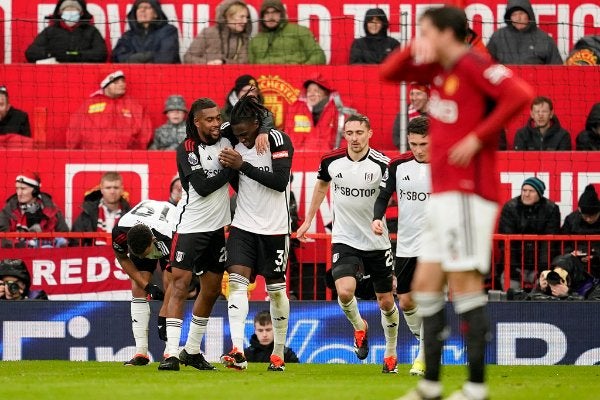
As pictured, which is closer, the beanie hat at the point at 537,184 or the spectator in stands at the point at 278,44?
the beanie hat at the point at 537,184

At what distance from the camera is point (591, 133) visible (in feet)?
54.3

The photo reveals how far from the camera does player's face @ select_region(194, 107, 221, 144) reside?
11281mm

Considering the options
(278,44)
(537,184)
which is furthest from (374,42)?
(537,184)

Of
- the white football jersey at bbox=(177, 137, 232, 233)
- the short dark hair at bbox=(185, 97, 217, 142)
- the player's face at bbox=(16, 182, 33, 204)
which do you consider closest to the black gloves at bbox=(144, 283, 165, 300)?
the white football jersey at bbox=(177, 137, 232, 233)

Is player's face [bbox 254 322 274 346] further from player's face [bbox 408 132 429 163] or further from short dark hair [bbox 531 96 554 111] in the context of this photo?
short dark hair [bbox 531 96 554 111]

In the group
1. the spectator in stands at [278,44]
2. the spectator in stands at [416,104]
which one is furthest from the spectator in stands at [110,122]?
the spectator in stands at [416,104]

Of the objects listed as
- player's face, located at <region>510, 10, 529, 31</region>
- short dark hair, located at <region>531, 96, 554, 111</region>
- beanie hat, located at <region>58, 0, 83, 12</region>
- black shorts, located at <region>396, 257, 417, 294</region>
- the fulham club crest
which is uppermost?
beanie hat, located at <region>58, 0, 83, 12</region>

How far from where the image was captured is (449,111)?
7.44m

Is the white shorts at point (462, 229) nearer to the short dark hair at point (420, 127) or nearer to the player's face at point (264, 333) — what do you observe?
the short dark hair at point (420, 127)

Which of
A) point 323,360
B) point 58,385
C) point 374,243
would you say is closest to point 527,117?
point 323,360

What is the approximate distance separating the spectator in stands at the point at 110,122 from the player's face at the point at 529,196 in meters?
5.14

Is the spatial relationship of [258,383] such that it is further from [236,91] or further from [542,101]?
[542,101]

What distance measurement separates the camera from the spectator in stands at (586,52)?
17734 mm

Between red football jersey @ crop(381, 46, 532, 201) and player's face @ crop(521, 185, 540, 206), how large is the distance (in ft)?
26.0
